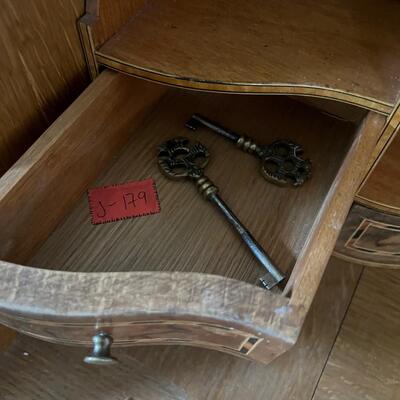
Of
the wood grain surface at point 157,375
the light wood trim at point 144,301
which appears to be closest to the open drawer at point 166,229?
the light wood trim at point 144,301

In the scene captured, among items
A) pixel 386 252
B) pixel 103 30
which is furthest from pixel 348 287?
pixel 103 30

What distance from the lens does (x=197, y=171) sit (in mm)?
680

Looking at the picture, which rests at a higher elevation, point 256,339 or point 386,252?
point 256,339

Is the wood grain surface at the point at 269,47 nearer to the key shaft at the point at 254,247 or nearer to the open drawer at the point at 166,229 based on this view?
the open drawer at the point at 166,229

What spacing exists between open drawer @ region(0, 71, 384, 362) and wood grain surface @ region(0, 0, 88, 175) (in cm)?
4

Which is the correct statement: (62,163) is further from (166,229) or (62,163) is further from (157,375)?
(157,375)

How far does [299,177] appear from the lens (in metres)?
0.69

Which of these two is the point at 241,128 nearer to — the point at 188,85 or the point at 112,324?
the point at 188,85

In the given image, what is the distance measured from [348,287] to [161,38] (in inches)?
23.3

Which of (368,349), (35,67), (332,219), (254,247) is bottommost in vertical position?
(368,349)

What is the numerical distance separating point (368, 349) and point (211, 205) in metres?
0.42

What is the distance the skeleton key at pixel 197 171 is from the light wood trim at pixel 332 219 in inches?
4.4

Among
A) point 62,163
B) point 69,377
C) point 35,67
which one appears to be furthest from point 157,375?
point 35,67

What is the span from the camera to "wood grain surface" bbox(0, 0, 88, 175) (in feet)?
1.63
